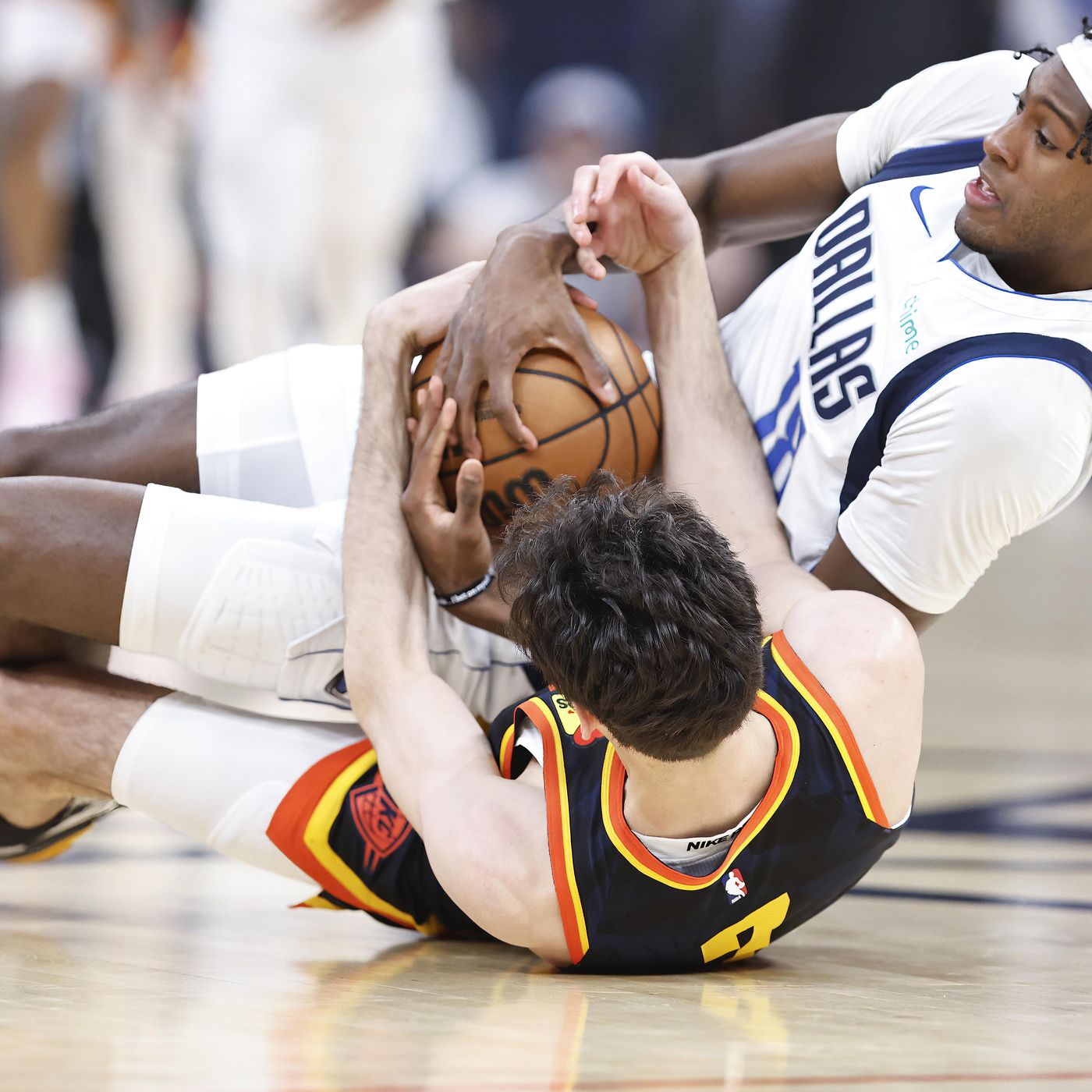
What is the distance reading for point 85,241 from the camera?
942 centimetres

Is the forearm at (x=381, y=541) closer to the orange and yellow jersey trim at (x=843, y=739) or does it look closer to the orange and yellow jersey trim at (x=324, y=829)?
the orange and yellow jersey trim at (x=324, y=829)

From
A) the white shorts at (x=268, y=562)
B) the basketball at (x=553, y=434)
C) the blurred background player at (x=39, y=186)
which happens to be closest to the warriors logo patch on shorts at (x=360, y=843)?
the white shorts at (x=268, y=562)

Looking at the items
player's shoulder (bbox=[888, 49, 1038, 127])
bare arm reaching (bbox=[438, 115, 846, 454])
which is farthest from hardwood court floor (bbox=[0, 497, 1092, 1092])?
player's shoulder (bbox=[888, 49, 1038, 127])

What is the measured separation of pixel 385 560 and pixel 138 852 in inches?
63.1

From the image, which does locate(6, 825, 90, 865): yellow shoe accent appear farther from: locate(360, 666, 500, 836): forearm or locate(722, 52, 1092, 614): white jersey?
locate(722, 52, 1092, 614): white jersey

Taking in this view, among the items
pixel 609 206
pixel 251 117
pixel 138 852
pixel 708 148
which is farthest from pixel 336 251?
pixel 609 206

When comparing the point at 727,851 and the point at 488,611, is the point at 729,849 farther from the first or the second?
the point at 488,611

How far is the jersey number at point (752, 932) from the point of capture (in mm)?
2262

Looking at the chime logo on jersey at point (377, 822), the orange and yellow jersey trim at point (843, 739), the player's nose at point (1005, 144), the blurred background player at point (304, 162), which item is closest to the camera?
the orange and yellow jersey trim at point (843, 739)

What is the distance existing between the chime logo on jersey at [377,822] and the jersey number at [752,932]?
2.04ft

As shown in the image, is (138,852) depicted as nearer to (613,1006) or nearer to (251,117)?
(613,1006)

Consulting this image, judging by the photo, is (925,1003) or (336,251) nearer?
(925,1003)

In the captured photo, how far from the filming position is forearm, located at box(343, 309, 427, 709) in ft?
8.35

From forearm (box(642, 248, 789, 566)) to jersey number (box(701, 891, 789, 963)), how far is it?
0.67 meters
